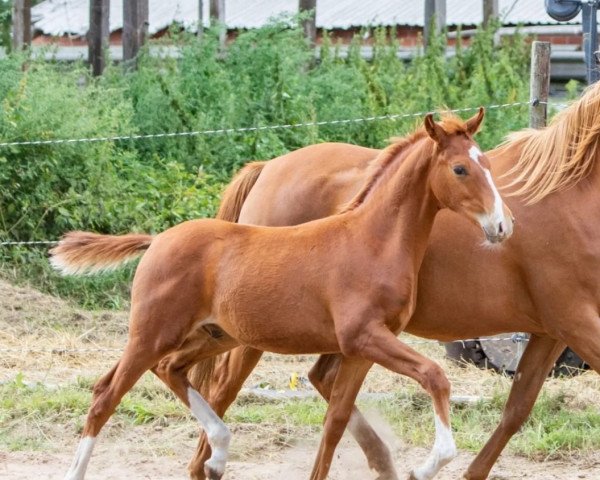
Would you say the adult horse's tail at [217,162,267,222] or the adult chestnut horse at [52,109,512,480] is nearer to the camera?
the adult chestnut horse at [52,109,512,480]

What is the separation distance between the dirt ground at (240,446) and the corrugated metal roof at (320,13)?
10233 mm

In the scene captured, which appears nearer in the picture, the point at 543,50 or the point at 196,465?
the point at 196,465

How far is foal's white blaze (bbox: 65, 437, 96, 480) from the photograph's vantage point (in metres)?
4.80

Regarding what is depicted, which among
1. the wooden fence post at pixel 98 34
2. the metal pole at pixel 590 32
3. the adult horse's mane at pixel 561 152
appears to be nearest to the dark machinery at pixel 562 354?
the metal pole at pixel 590 32

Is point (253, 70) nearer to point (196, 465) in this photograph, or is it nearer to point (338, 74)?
point (338, 74)

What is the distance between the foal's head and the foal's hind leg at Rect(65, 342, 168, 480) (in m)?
1.39

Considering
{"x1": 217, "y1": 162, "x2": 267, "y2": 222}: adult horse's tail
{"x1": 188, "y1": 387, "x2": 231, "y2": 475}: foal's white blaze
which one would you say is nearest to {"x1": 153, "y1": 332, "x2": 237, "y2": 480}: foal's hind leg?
{"x1": 188, "y1": 387, "x2": 231, "y2": 475}: foal's white blaze

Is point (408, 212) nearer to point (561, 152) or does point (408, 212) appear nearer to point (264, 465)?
point (561, 152)

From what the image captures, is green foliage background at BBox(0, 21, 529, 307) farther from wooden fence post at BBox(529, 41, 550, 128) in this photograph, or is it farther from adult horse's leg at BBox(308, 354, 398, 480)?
adult horse's leg at BBox(308, 354, 398, 480)

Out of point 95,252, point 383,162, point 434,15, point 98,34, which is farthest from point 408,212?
point 434,15

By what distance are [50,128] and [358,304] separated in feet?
16.1

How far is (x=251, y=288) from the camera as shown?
4746 millimetres

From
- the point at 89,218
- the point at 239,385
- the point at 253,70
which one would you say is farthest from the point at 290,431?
the point at 253,70

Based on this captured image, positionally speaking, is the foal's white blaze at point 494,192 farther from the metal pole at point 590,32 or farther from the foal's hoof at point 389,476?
the metal pole at point 590,32
